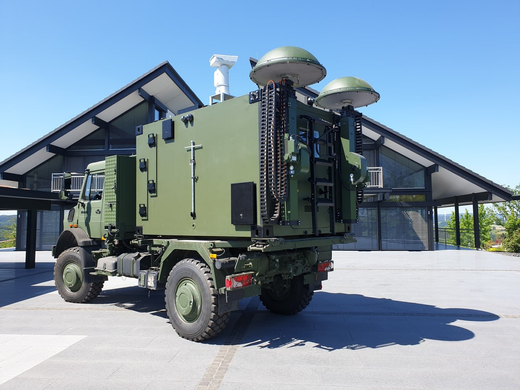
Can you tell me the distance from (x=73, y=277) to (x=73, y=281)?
9cm

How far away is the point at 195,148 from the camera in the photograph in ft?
19.3

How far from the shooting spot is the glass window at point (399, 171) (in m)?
21.0

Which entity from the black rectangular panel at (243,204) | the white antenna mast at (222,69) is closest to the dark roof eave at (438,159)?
the white antenna mast at (222,69)

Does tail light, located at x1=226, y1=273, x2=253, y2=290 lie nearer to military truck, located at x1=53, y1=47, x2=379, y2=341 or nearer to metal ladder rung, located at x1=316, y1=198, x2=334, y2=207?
Result: military truck, located at x1=53, y1=47, x2=379, y2=341

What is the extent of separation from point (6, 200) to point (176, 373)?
10.1 meters

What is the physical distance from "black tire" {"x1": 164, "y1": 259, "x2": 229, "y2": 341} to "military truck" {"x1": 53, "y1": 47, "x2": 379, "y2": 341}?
0.02 metres

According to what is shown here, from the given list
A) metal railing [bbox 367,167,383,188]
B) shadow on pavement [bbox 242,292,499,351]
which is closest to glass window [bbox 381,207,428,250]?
metal railing [bbox 367,167,383,188]

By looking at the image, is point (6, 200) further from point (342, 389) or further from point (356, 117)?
point (342, 389)

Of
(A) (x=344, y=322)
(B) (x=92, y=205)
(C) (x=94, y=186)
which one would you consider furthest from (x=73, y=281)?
(A) (x=344, y=322)

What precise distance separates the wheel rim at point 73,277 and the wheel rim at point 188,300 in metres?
3.32

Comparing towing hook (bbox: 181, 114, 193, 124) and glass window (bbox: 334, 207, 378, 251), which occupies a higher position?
towing hook (bbox: 181, 114, 193, 124)

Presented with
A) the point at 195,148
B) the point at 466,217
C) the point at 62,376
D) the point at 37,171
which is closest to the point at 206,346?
the point at 62,376

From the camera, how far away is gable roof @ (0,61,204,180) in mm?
19531

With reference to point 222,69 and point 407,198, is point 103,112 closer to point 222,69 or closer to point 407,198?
point 222,69
